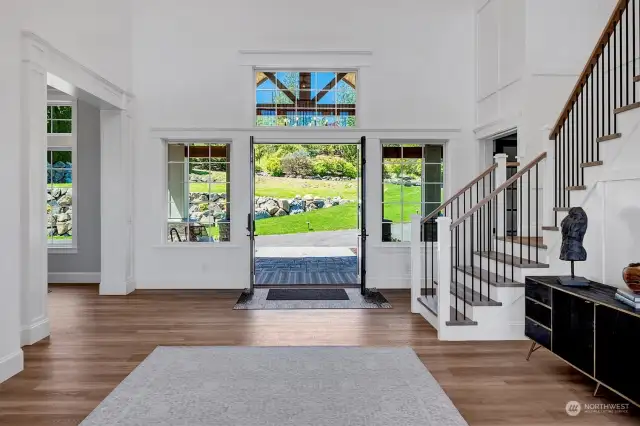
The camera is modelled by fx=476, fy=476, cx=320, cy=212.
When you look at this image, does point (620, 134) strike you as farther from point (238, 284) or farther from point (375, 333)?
point (238, 284)

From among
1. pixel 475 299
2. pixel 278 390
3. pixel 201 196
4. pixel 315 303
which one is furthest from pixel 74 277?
pixel 475 299

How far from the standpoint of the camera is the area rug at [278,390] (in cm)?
289

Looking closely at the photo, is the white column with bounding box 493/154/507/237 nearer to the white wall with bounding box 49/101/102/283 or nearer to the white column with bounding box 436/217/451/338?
the white column with bounding box 436/217/451/338

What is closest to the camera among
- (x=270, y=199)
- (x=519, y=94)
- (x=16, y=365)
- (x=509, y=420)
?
(x=509, y=420)

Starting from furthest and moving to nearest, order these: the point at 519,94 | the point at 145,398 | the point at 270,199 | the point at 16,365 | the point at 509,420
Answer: the point at 270,199 < the point at 519,94 < the point at 16,365 < the point at 145,398 < the point at 509,420

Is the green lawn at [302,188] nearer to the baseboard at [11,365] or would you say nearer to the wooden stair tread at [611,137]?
the wooden stair tread at [611,137]

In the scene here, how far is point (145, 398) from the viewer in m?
3.20

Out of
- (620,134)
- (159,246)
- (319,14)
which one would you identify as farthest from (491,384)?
(319,14)

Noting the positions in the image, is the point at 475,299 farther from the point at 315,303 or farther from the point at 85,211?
the point at 85,211

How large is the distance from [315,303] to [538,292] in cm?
300

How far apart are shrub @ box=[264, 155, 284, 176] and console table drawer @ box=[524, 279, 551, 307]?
1266 cm

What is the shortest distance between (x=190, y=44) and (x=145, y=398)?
225 inches

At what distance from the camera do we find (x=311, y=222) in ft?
52.2

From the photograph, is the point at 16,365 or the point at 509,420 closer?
the point at 509,420
